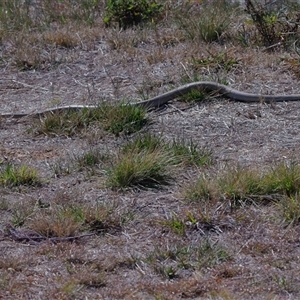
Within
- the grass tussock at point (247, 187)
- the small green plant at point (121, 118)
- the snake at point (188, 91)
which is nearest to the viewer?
the grass tussock at point (247, 187)

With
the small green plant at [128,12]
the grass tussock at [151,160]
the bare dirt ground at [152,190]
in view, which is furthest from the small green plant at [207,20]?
the grass tussock at [151,160]

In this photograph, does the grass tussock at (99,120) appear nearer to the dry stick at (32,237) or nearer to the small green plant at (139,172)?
the small green plant at (139,172)

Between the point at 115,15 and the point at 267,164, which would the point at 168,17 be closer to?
the point at 115,15

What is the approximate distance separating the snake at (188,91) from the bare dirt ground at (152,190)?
0.07 metres

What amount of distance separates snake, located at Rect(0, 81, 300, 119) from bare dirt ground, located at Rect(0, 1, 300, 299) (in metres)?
0.07

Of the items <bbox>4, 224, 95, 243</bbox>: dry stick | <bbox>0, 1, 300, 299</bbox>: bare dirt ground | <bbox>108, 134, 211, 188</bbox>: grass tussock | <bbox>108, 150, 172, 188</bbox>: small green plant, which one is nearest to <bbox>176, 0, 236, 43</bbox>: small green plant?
<bbox>0, 1, 300, 299</bbox>: bare dirt ground

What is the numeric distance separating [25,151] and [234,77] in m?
2.00

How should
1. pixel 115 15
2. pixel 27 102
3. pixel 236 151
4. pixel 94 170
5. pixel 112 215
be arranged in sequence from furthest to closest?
pixel 115 15 → pixel 27 102 → pixel 236 151 → pixel 94 170 → pixel 112 215

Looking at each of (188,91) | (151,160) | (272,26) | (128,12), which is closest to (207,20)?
(272,26)

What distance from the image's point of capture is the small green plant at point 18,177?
5.18 m

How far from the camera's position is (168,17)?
342 inches

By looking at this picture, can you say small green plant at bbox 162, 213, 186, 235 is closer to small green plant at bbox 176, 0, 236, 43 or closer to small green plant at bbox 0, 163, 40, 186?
small green plant at bbox 0, 163, 40, 186

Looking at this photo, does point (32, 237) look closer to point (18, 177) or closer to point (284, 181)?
point (18, 177)

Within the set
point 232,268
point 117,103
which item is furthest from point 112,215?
point 117,103
